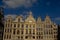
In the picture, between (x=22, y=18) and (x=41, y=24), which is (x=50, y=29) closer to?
(x=41, y=24)

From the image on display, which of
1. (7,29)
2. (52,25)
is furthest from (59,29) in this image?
(7,29)

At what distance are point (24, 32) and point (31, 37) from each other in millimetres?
1183

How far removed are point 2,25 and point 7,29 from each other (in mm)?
940

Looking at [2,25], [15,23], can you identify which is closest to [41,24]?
[15,23]

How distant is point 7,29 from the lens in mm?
20469

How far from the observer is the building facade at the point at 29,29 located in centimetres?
2048

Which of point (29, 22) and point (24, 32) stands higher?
point (29, 22)

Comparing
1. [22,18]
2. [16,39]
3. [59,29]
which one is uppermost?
[22,18]

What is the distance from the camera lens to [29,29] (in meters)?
20.7

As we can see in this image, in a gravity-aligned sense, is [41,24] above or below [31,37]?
above

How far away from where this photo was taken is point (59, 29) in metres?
21.2

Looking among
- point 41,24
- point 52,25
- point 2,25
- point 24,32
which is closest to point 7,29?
point 2,25

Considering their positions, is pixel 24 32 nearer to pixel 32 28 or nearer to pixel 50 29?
pixel 32 28

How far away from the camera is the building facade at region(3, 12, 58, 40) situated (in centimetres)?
2048
